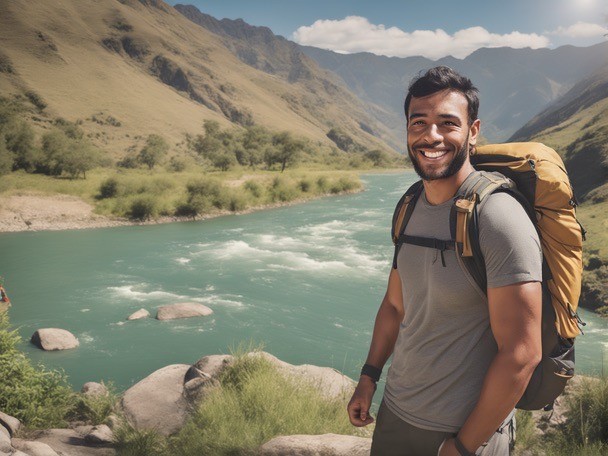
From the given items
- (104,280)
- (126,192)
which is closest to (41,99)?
(126,192)

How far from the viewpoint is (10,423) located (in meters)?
7.06

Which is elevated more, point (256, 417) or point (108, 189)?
point (108, 189)

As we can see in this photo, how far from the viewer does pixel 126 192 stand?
38.1 m

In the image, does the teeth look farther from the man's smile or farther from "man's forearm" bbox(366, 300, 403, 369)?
"man's forearm" bbox(366, 300, 403, 369)

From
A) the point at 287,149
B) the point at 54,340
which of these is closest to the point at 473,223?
the point at 54,340

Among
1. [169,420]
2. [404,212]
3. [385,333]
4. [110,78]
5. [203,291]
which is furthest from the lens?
[110,78]

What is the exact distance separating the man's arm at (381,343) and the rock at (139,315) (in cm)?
1448

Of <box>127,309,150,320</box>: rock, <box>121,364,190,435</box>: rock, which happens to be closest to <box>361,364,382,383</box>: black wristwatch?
<box>121,364,190,435</box>: rock

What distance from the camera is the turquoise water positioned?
13.1 metres

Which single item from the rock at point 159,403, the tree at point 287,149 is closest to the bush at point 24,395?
the rock at point 159,403

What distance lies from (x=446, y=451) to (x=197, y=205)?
37.2m

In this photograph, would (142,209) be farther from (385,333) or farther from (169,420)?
(385,333)

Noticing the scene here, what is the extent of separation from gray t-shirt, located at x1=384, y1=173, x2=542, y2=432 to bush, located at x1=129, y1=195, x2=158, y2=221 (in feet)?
118

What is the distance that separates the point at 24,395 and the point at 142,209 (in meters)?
29.6
